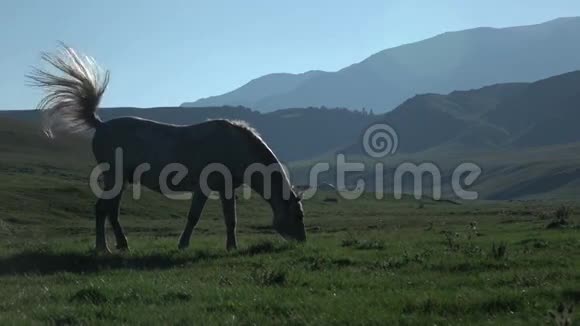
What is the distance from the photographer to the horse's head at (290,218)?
17.2m

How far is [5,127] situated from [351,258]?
122870 mm

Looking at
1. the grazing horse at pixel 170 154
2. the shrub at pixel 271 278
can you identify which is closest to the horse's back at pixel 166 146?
the grazing horse at pixel 170 154

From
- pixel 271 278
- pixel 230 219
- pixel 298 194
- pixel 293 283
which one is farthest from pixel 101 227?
pixel 293 283

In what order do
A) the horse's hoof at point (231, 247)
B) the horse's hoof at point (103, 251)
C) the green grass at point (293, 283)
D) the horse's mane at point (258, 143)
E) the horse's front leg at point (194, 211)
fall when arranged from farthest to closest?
the horse's mane at point (258, 143)
the horse's front leg at point (194, 211)
the horse's hoof at point (231, 247)
the horse's hoof at point (103, 251)
the green grass at point (293, 283)

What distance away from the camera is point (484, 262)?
12453 mm

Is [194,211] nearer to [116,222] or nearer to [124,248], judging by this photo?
[124,248]

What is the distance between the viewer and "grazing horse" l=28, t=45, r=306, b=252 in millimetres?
16750

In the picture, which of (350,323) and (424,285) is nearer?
(350,323)

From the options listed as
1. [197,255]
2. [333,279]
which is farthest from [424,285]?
[197,255]

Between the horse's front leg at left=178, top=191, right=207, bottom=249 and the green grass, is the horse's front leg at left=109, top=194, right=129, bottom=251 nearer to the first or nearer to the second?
the green grass

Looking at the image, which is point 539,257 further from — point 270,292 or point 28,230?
point 28,230

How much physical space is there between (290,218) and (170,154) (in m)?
3.19

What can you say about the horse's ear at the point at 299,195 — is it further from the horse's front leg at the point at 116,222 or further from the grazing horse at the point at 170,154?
the horse's front leg at the point at 116,222

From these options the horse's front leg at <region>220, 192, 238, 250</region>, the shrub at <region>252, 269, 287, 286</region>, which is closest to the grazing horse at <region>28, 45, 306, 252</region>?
the horse's front leg at <region>220, 192, 238, 250</region>
